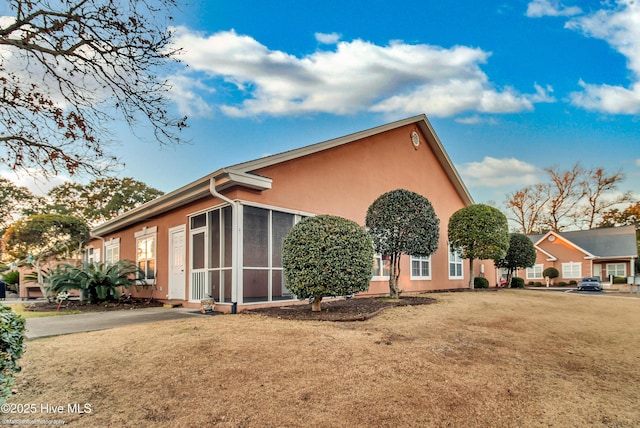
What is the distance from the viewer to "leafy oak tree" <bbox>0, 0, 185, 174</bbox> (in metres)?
5.20

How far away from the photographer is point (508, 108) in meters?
16.0

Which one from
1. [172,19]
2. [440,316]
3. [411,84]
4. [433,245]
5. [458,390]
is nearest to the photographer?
[458,390]

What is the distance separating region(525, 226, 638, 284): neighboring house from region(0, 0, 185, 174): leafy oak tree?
3435cm

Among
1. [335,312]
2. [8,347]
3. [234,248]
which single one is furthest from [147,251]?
[8,347]

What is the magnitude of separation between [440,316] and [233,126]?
31.8 ft

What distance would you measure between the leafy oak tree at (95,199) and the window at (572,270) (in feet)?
122

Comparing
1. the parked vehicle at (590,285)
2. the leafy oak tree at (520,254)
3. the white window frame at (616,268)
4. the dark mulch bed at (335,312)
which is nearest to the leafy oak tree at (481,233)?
the leafy oak tree at (520,254)

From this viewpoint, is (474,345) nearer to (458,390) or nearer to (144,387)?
(458,390)

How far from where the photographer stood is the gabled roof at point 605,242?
3081 cm

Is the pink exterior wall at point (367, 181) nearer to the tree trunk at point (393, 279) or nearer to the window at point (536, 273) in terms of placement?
the tree trunk at point (393, 279)

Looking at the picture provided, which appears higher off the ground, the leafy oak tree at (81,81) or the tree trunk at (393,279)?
the leafy oak tree at (81,81)

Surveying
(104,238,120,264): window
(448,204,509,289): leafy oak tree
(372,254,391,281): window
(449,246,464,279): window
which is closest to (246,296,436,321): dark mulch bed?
(372,254,391,281): window

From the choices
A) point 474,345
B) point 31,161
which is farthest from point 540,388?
point 31,161

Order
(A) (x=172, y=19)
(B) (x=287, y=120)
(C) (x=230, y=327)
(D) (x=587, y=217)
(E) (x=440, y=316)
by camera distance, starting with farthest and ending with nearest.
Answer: (D) (x=587, y=217) < (B) (x=287, y=120) < (E) (x=440, y=316) < (C) (x=230, y=327) < (A) (x=172, y=19)
